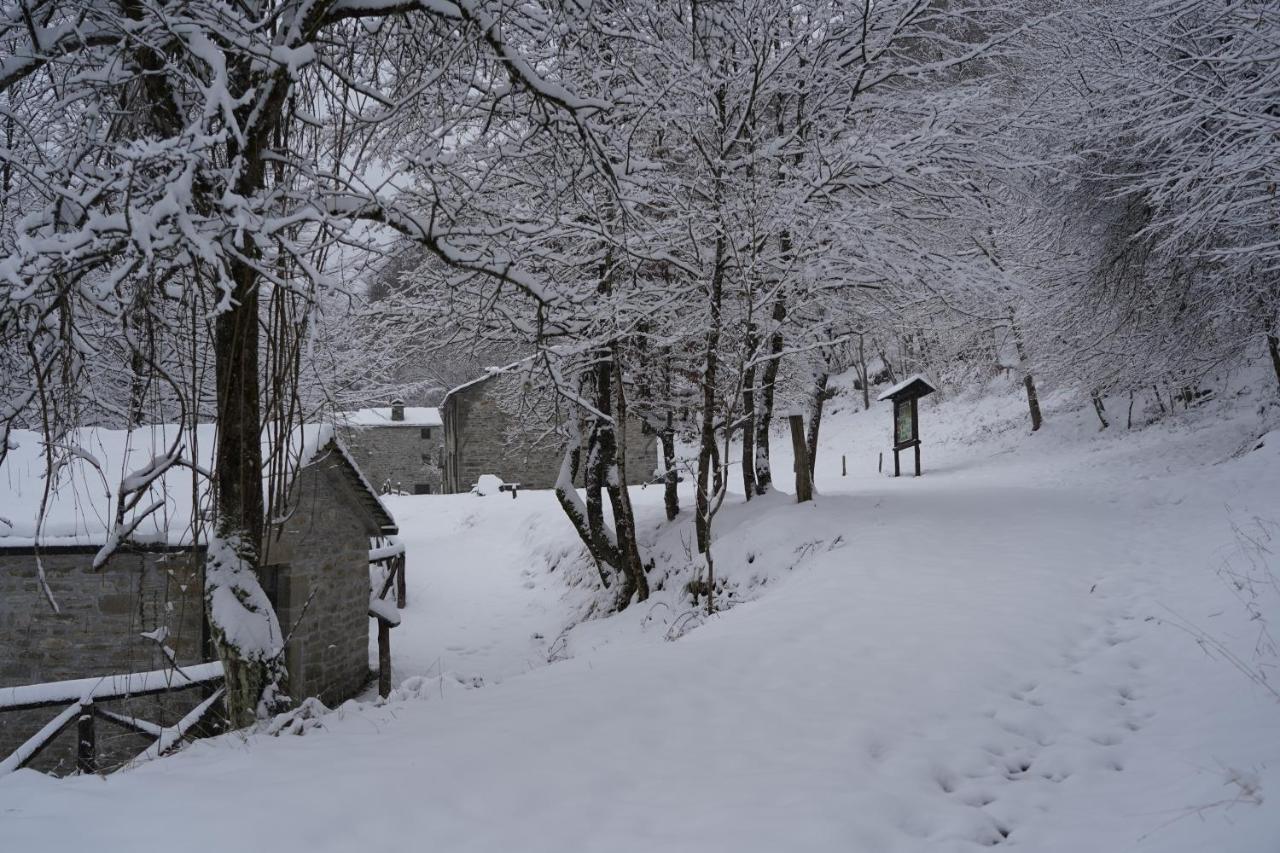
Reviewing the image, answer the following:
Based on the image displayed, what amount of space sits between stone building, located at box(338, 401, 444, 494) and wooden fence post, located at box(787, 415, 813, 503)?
27.4m

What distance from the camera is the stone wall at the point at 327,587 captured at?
965cm

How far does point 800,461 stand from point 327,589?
6.92 m

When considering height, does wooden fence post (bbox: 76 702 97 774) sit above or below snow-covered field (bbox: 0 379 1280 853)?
below

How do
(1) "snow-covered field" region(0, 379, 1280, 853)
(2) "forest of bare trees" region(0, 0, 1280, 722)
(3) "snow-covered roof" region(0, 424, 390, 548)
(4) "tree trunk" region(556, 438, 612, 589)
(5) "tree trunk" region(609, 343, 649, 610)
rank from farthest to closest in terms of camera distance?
(4) "tree trunk" region(556, 438, 612, 589) → (5) "tree trunk" region(609, 343, 649, 610) → (3) "snow-covered roof" region(0, 424, 390, 548) → (2) "forest of bare trees" region(0, 0, 1280, 722) → (1) "snow-covered field" region(0, 379, 1280, 853)

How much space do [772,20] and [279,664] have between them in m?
8.87

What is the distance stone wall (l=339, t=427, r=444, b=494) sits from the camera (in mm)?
36750

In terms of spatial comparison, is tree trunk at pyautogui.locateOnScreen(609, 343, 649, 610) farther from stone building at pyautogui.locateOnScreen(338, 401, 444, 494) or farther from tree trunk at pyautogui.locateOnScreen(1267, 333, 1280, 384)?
stone building at pyautogui.locateOnScreen(338, 401, 444, 494)

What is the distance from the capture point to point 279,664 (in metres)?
4.70

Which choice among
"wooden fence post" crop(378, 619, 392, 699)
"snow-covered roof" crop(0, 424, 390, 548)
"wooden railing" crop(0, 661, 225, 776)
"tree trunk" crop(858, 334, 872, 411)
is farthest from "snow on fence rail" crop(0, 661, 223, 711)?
"tree trunk" crop(858, 334, 872, 411)

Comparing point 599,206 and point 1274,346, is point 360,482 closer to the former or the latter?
point 599,206

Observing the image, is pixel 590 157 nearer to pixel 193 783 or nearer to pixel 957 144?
pixel 193 783

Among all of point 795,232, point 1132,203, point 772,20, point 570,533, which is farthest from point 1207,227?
point 570,533

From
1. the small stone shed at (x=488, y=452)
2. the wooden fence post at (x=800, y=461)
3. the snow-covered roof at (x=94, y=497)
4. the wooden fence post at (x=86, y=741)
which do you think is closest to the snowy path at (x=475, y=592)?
the snow-covered roof at (x=94, y=497)

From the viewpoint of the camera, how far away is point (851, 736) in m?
3.87
